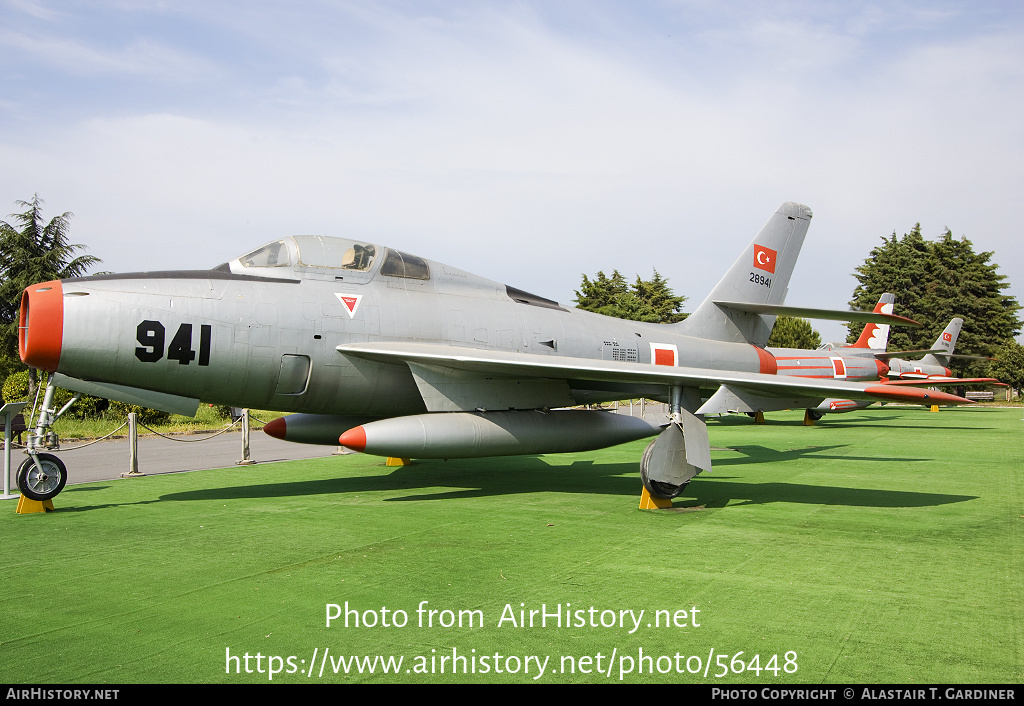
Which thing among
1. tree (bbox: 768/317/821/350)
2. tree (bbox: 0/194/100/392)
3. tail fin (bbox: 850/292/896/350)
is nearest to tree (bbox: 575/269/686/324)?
tree (bbox: 768/317/821/350)

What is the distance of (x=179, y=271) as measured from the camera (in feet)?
26.3

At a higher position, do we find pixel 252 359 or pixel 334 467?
pixel 252 359

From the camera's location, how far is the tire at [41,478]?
753 cm

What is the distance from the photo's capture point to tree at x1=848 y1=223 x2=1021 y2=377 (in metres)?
55.2

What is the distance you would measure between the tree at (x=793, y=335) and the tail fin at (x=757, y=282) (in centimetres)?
4604

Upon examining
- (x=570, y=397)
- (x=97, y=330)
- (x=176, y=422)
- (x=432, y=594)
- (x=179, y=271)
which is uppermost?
(x=179, y=271)

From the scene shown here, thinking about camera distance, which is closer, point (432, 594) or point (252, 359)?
point (432, 594)

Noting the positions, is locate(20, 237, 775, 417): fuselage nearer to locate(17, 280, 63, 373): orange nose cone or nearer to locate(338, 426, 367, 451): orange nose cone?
locate(17, 280, 63, 373): orange nose cone

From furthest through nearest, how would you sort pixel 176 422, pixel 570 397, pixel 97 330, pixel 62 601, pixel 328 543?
pixel 176 422, pixel 570 397, pixel 97 330, pixel 328 543, pixel 62 601

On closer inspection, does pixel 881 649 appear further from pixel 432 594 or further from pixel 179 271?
pixel 179 271

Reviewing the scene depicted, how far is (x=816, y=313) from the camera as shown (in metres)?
10.8
